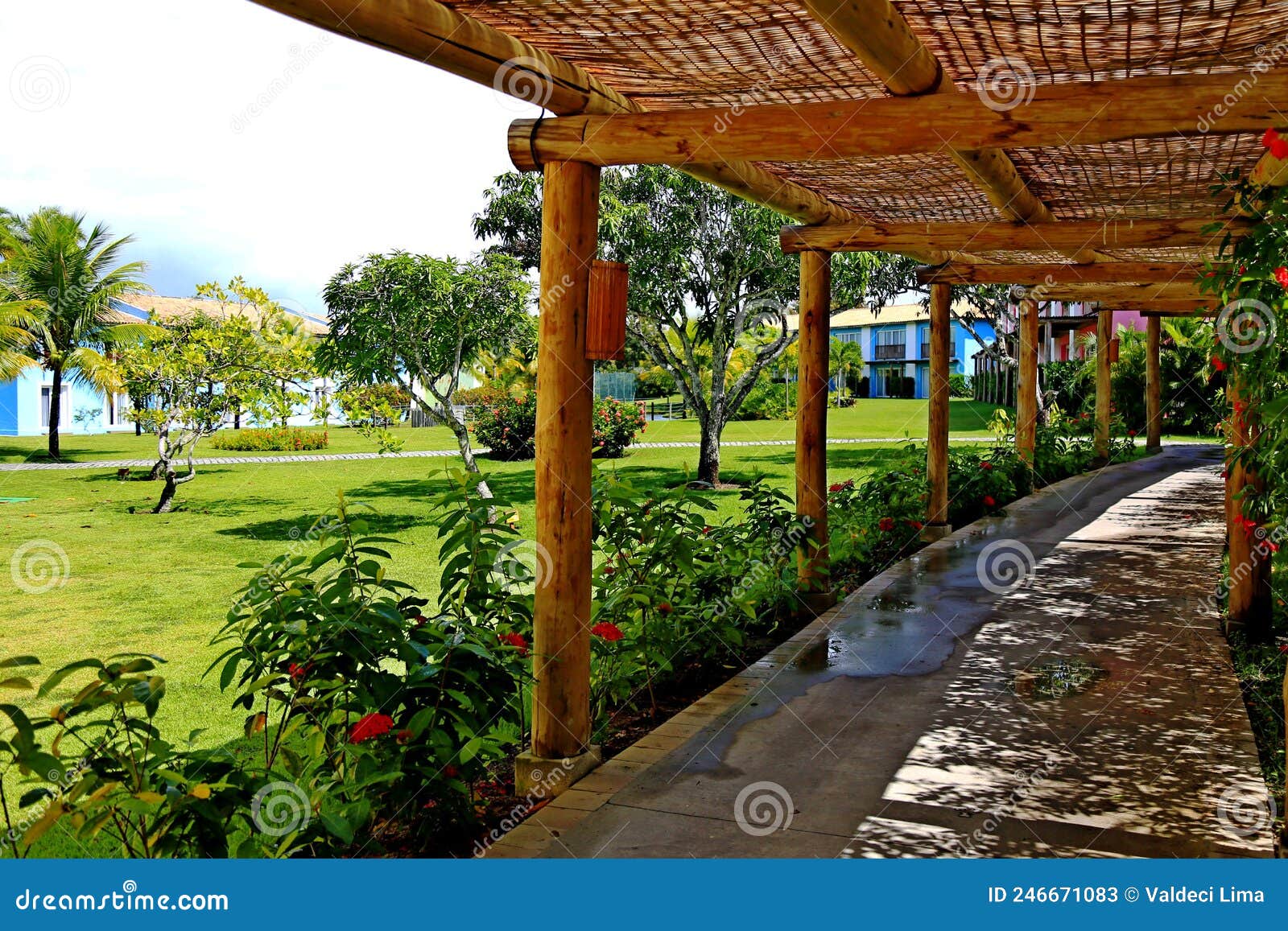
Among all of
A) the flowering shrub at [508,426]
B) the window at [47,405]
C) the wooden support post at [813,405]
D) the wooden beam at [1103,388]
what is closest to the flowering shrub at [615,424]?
the flowering shrub at [508,426]

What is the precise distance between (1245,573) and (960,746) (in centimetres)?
279

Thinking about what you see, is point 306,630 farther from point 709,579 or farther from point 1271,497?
point 1271,497

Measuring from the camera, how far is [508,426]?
22344 millimetres

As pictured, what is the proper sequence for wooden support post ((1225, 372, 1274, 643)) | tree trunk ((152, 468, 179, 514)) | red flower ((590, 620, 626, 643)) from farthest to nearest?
tree trunk ((152, 468, 179, 514)) < wooden support post ((1225, 372, 1274, 643)) < red flower ((590, 620, 626, 643))

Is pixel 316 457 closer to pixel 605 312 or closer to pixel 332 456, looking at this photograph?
pixel 332 456

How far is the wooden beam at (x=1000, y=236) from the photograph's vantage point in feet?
21.0

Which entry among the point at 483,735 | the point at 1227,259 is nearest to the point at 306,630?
the point at 483,735

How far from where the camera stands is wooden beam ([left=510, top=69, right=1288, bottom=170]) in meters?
3.20

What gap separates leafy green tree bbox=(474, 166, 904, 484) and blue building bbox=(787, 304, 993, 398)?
32.4 metres

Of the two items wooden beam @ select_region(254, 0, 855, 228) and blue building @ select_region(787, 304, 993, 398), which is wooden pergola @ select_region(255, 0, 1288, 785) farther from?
blue building @ select_region(787, 304, 993, 398)

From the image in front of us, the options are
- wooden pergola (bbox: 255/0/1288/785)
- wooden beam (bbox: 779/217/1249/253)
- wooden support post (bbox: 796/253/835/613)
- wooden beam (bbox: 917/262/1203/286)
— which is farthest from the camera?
wooden beam (bbox: 917/262/1203/286)

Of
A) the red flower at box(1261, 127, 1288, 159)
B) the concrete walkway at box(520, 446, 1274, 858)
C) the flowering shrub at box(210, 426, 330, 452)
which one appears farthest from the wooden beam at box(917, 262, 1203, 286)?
the flowering shrub at box(210, 426, 330, 452)

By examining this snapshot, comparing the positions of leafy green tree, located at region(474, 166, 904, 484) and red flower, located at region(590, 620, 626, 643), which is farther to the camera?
leafy green tree, located at region(474, 166, 904, 484)

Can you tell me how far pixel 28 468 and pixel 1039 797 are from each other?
22678 millimetres
